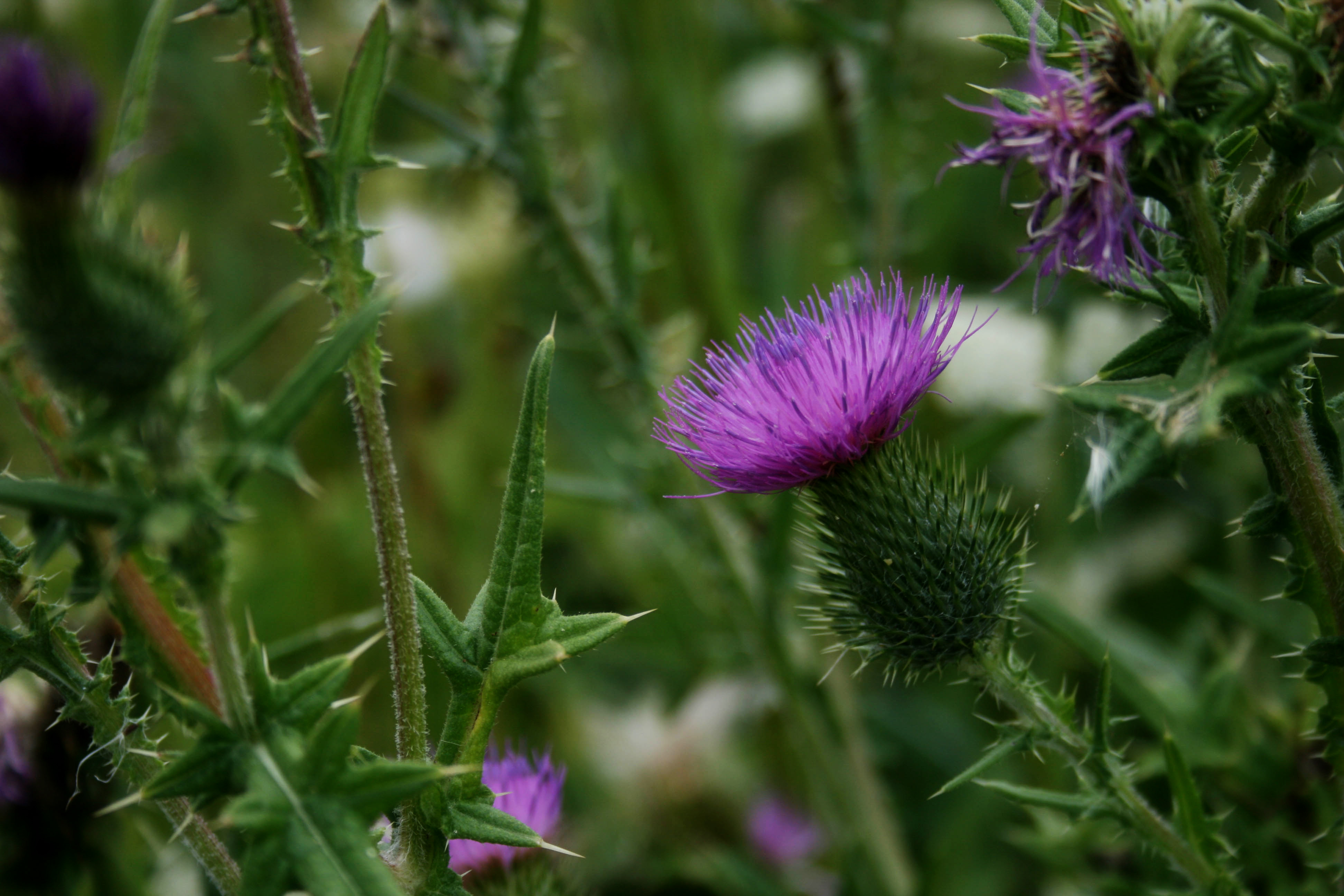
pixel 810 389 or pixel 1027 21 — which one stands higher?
pixel 1027 21

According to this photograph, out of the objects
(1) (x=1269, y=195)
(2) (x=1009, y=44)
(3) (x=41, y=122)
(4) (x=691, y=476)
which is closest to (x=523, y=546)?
(3) (x=41, y=122)

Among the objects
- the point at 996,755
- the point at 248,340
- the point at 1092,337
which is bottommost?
the point at 996,755

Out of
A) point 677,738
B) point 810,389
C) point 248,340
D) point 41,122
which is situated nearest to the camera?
point 41,122

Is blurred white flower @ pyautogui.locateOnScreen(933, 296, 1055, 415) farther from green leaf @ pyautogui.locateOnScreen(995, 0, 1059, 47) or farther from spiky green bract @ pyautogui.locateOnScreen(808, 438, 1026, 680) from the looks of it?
green leaf @ pyautogui.locateOnScreen(995, 0, 1059, 47)

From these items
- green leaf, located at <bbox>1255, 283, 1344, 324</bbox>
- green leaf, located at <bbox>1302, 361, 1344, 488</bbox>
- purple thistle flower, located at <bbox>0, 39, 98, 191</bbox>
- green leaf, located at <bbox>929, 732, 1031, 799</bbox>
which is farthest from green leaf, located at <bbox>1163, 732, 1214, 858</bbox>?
purple thistle flower, located at <bbox>0, 39, 98, 191</bbox>

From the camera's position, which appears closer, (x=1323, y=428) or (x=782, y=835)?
(x=1323, y=428)

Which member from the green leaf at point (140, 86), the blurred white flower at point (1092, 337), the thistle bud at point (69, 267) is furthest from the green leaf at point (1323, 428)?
the blurred white flower at point (1092, 337)

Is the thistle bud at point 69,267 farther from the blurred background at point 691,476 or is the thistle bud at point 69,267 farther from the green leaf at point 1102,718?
the green leaf at point 1102,718

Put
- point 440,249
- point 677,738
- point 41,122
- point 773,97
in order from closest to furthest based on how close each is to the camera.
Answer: point 41,122 < point 677,738 < point 440,249 < point 773,97

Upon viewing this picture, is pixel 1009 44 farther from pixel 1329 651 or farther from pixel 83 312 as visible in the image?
pixel 83 312
